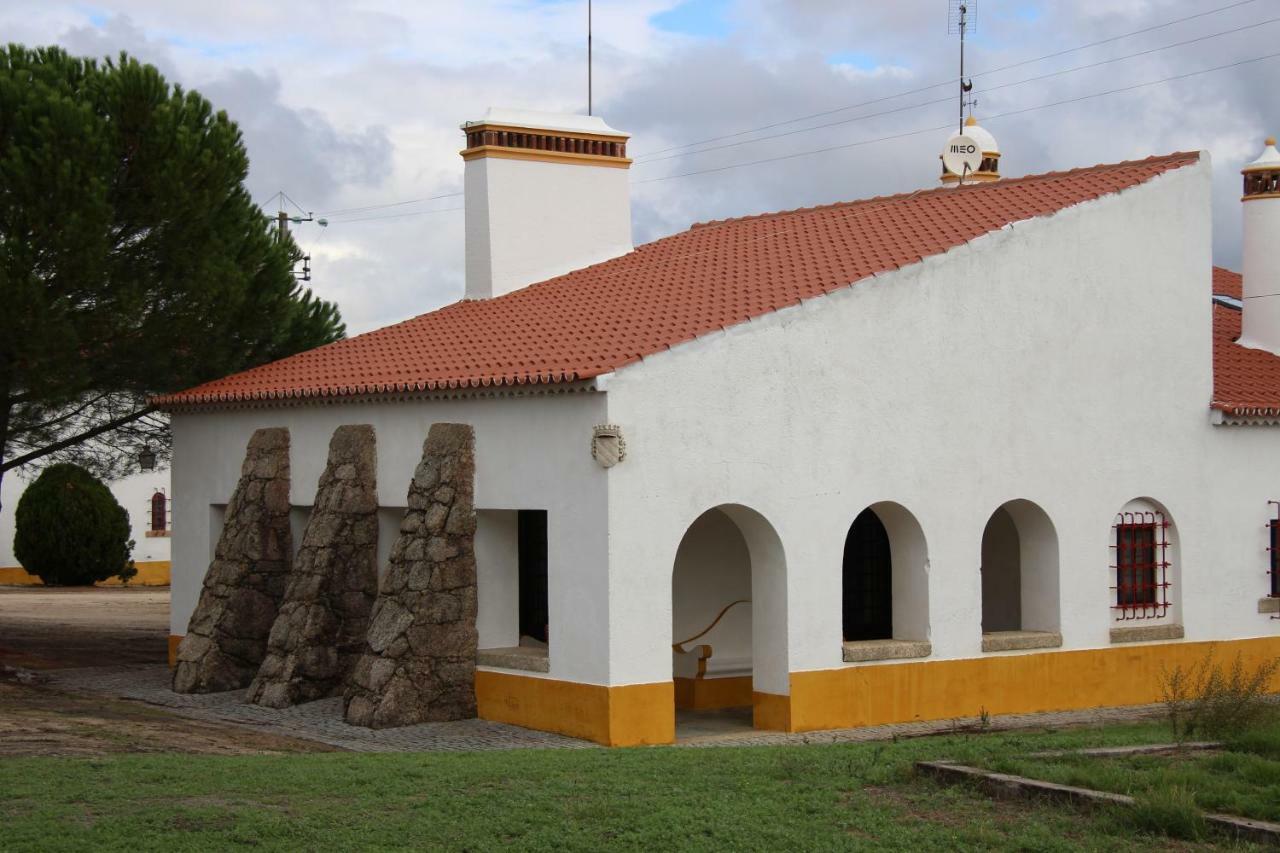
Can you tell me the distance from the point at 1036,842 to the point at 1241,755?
271 cm

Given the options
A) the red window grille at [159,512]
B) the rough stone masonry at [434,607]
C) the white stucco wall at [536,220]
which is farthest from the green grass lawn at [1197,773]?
the red window grille at [159,512]

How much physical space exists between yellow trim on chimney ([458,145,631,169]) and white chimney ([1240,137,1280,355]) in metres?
8.24

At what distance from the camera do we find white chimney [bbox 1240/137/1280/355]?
21406 millimetres

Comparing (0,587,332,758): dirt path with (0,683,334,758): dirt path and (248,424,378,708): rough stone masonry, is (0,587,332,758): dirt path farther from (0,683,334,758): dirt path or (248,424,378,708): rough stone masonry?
(248,424,378,708): rough stone masonry

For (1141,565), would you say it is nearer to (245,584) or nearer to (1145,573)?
(1145,573)

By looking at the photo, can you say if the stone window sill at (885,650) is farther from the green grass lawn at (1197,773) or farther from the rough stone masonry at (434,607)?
the green grass lawn at (1197,773)

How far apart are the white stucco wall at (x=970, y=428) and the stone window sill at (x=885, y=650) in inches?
6.6

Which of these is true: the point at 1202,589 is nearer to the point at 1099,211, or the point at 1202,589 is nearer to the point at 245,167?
the point at 1099,211

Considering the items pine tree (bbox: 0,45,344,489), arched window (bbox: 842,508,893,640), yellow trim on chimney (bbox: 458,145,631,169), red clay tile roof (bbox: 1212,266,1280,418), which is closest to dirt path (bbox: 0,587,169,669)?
pine tree (bbox: 0,45,344,489)

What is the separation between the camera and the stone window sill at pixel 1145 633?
1811cm

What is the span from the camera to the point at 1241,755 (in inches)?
433

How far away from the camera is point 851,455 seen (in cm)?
1599

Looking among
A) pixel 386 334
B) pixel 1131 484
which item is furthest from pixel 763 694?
pixel 386 334

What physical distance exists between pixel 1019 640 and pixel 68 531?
26.8 meters
